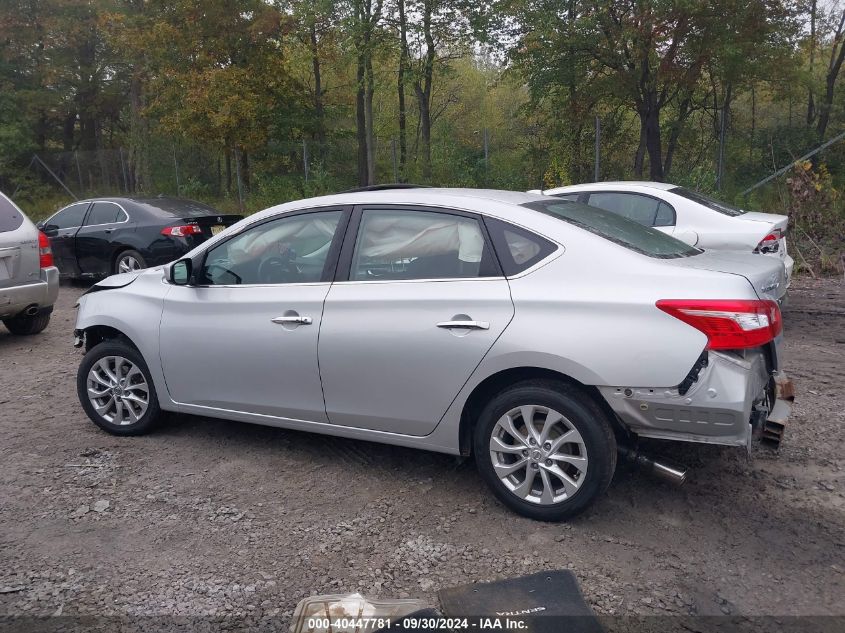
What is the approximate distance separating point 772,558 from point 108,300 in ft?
14.3

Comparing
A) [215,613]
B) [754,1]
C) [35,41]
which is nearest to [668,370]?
[215,613]

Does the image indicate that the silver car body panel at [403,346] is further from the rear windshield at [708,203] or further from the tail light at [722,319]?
the rear windshield at [708,203]

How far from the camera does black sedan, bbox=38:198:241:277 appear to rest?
418 inches

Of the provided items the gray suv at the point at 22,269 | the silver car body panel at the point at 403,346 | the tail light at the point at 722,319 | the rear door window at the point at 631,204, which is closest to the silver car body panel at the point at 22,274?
the gray suv at the point at 22,269

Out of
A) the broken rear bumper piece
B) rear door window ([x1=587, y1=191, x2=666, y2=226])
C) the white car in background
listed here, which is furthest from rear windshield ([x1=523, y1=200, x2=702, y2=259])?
rear door window ([x1=587, y1=191, x2=666, y2=226])

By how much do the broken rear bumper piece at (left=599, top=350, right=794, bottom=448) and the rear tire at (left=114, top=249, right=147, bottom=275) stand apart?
8.79 metres

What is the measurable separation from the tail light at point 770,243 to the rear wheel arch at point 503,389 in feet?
15.5

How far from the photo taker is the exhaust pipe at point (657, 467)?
3600mm

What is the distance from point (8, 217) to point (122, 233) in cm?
315

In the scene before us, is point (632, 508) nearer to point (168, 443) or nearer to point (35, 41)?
point (168, 443)

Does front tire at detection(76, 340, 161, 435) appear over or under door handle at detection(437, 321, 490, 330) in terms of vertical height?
under

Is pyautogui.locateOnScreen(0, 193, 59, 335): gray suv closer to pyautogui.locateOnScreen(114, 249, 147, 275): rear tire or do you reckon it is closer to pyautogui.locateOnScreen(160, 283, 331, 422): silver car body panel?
pyautogui.locateOnScreen(114, 249, 147, 275): rear tire

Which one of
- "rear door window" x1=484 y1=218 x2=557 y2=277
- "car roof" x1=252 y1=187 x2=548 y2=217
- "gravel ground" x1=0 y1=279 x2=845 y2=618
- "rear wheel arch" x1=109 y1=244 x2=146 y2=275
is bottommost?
"gravel ground" x1=0 y1=279 x2=845 y2=618

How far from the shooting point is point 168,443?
4.97m
